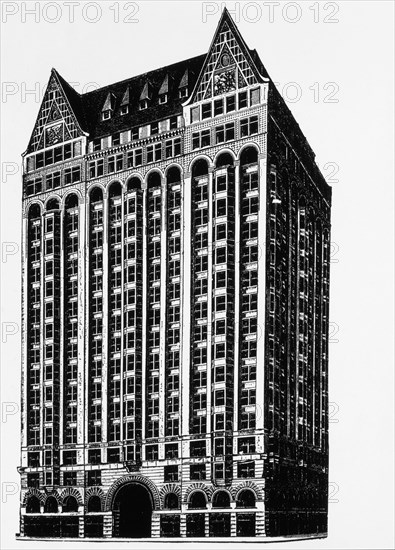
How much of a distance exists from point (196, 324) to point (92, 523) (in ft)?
47.2

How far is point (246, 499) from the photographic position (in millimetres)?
56594

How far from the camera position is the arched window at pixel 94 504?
62594mm

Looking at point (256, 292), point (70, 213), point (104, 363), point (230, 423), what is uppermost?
point (70, 213)

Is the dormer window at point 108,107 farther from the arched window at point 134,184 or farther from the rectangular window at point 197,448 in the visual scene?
the rectangular window at point 197,448

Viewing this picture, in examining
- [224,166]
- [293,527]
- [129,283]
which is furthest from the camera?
Result: [129,283]

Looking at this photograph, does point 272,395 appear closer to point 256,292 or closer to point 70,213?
point 256,292

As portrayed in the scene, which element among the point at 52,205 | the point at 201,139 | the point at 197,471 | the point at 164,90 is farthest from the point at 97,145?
the point at 197,471

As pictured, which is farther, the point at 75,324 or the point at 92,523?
the point at 75,324

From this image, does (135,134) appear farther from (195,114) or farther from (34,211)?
(34,211)

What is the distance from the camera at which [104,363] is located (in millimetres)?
65562

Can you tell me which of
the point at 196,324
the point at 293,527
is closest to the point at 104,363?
A: the point at 196,324

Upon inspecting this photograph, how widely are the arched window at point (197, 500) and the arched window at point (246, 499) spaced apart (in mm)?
2535

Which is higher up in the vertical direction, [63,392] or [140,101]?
[140,101]

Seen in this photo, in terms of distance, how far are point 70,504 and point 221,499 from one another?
37.5 ft
